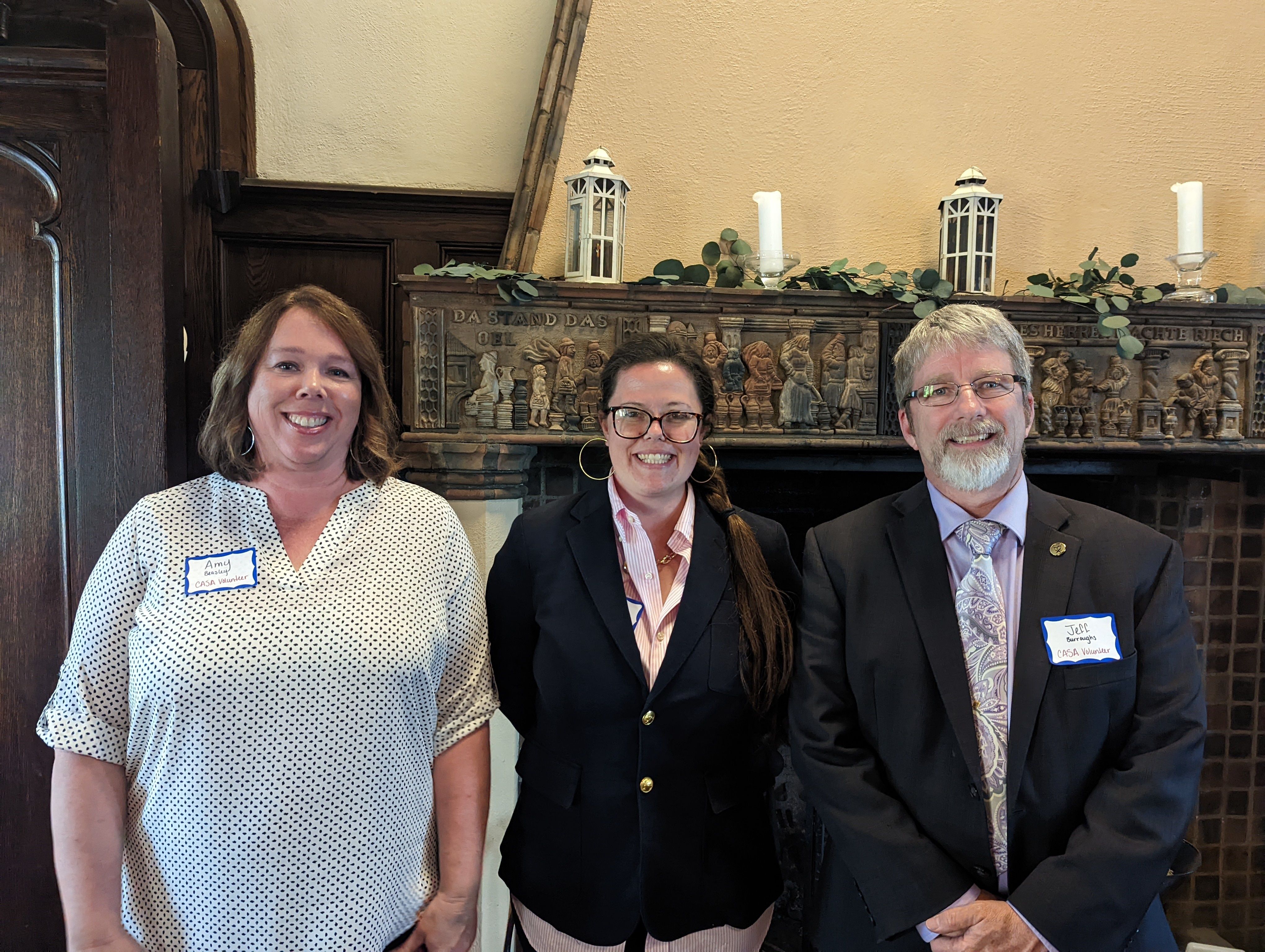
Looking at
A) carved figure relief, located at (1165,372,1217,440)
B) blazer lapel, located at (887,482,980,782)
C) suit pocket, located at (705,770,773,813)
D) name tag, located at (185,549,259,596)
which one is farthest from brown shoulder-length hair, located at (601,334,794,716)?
carved figure relief, located at (1165,372,1217,440)

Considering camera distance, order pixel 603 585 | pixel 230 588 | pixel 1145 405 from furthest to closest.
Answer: pixel 1145 405, pixel 603 585, pixel 230 588

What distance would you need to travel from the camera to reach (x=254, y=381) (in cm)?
131

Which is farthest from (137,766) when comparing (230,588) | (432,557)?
(432,557)

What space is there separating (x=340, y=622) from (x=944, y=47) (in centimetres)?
259

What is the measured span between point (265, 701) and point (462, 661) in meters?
0.34

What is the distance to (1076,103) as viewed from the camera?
2.59 metres

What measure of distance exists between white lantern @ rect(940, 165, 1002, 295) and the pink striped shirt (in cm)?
146

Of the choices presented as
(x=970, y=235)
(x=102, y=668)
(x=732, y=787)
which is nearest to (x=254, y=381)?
(x=102, y=668)

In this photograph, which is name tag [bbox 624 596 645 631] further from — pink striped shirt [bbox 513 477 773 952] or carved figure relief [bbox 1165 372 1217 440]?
carved figure relief [bbox 1165 372 1217 440]

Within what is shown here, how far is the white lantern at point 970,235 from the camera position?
2.38 metres

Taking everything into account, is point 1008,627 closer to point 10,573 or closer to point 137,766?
point 137,766

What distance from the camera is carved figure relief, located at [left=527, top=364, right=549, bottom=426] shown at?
7.42 ft

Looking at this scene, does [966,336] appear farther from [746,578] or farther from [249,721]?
[249,721]

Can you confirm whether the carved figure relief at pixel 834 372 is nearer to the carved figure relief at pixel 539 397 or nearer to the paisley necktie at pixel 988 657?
the carved figure relief at pixel 539 397
